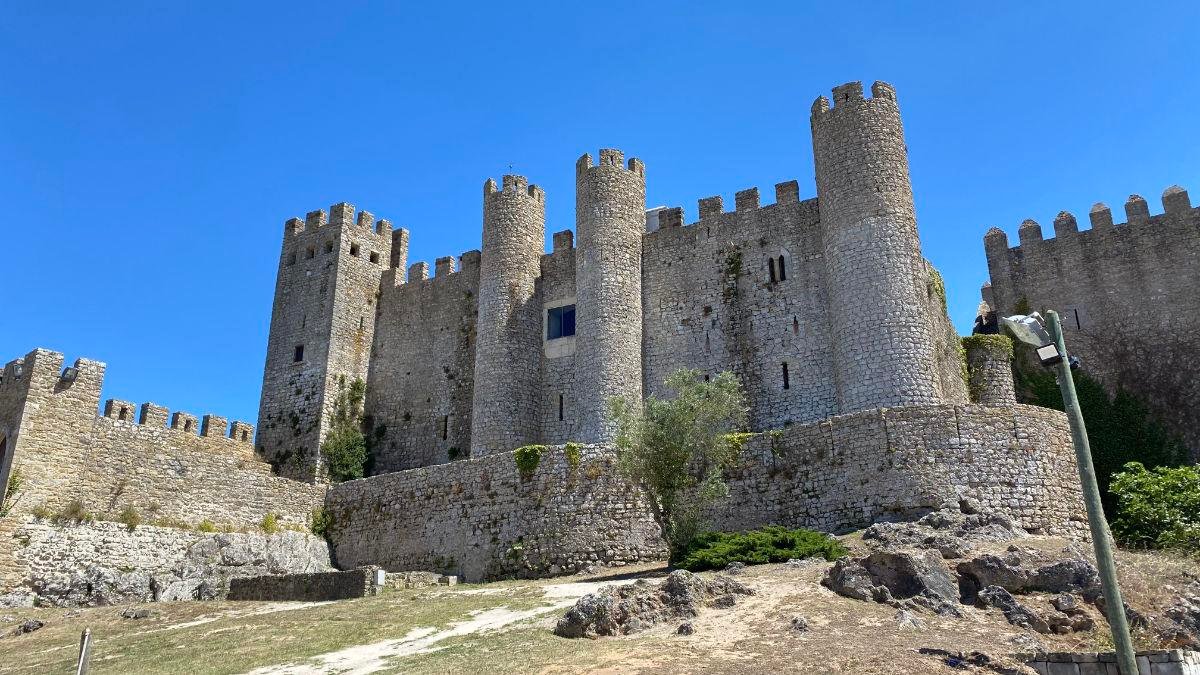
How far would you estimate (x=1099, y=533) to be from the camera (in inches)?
404

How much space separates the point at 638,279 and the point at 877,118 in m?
9.72

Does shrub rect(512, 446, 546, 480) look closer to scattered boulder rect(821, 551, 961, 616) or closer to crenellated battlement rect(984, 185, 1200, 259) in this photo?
scattered boulder rect(821, 551, 961, 616)

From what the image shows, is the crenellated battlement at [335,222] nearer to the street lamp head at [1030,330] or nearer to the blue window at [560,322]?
the blue window at [560,322]

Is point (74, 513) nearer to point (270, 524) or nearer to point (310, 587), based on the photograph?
point (270, 524)

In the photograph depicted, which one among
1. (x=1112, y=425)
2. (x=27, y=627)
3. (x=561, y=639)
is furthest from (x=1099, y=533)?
(x=1112, y=425)

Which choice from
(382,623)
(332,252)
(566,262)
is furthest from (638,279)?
(382,623)

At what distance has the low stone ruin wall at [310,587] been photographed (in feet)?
71.3

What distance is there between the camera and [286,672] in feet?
46.6

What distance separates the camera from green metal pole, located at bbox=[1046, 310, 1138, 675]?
9.91 m

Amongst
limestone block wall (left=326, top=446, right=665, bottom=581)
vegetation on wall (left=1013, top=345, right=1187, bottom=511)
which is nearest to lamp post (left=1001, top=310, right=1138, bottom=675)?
limestone block wall (left=326, top=446, right=665, bottom=581)

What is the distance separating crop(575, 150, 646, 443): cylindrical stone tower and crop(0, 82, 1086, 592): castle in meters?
0.09

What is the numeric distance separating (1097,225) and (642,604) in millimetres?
28119

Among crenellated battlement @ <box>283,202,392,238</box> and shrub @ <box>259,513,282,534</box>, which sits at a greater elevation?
crenellated battlement @ <box>283,202,392,238</box>

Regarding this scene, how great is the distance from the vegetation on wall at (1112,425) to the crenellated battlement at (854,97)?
1110 cm
